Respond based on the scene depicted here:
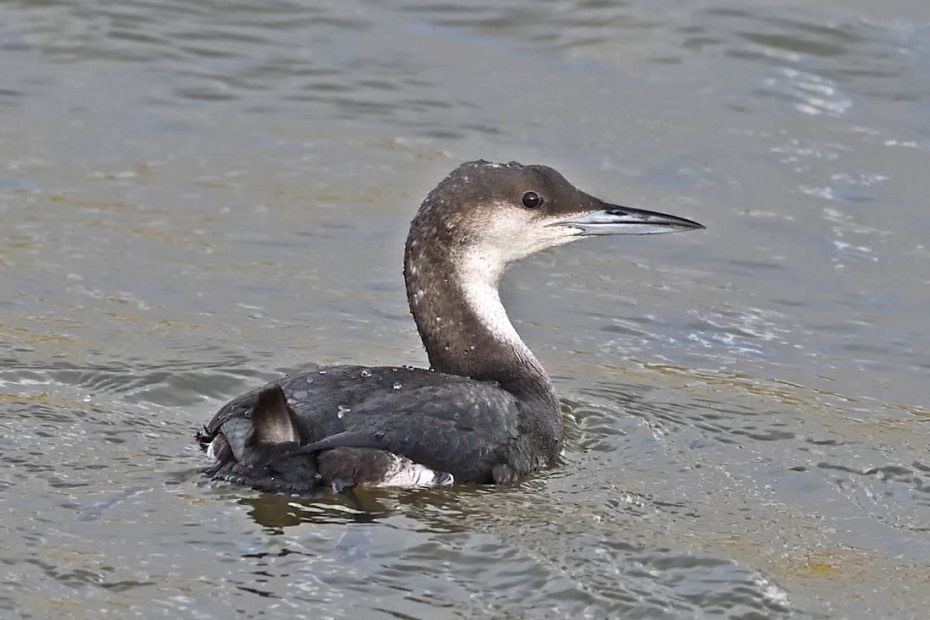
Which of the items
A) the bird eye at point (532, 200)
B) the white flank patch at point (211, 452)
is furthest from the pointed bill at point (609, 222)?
the white flank patch at point (211, 452)

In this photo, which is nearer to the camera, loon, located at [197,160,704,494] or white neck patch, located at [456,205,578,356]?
loon, located at [197,160,704,494]

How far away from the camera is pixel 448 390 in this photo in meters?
6.52

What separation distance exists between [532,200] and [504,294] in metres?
2.03

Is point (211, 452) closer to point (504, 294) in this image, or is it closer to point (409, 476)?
point (409, 476)

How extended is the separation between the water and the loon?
5.1 inches

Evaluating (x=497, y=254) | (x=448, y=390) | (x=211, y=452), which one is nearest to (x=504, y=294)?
(x=497, y=254)

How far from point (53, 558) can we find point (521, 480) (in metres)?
1.81

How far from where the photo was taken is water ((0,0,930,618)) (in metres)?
5.80

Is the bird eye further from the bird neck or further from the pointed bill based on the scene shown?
the bird neck

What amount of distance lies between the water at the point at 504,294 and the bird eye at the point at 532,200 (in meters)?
0.94

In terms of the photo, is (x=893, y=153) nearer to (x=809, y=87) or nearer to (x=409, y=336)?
(x=809, y=87)

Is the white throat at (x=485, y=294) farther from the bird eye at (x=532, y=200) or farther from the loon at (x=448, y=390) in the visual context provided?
the bird eye at (x=532, y=200)

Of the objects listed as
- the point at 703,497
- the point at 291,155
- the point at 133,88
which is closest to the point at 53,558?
the point at 703,497

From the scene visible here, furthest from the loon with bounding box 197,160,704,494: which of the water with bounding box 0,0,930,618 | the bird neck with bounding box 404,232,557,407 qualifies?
the water with bounding box 0,0,930,618
